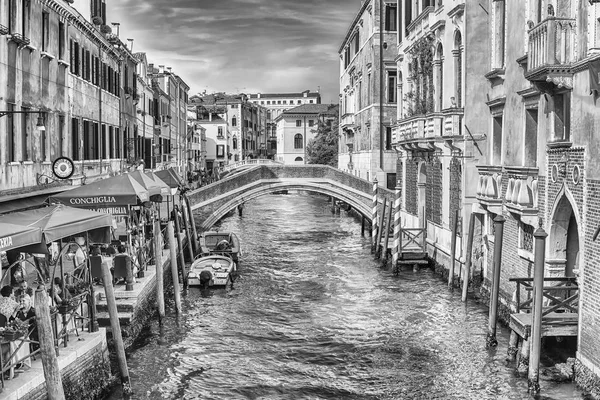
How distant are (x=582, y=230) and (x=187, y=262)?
46.6 feet

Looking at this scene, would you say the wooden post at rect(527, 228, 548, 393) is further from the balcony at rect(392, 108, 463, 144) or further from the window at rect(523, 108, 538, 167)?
the balcony at rect(392, 108, 463, 144)

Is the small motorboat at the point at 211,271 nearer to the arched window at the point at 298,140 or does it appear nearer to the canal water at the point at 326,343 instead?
the canal water at the point at 326,343

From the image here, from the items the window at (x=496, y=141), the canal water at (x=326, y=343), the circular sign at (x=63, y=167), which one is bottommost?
the canal water at (x=326, y=343)

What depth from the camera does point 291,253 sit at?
23.9 meters

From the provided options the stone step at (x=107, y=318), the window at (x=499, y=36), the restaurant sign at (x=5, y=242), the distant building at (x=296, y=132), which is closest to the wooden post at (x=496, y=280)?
the window at (x=499, y=36)

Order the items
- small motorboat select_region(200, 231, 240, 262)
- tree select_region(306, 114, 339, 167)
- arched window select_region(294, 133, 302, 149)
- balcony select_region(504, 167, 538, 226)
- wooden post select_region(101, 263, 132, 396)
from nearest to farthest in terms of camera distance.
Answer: wooden post select_region(101, 263, 132, 396), balcony select_region(504, 167, 538, 226), small motorboat select_region(200, 231, 240, 262), tree select_region(306, 114, 339, 167), arched window select_region(294, 133, 302, 149)

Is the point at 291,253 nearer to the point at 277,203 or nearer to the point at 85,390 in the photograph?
the point at 85,390

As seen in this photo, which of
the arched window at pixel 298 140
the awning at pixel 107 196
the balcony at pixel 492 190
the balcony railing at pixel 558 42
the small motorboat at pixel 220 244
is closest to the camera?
the balcony railing at pixel 558 42

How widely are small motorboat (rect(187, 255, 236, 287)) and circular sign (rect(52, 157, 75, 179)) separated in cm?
418

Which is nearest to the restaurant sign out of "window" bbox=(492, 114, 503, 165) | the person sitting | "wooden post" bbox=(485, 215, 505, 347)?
the person sitting

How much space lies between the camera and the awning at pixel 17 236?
7113 mm

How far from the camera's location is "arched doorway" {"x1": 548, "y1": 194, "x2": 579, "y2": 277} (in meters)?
10.7

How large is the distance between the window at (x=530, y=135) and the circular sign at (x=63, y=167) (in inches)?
318

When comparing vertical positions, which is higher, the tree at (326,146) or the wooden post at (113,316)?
the tree at (326,146)
